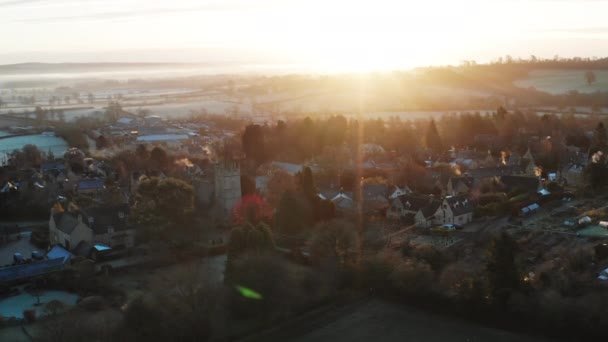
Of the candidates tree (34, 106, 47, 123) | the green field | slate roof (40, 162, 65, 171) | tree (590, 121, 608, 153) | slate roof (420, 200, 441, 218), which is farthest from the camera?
the green field

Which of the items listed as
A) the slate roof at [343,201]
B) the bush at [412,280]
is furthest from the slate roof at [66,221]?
the bush at [412,280]

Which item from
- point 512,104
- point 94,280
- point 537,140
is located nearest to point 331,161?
point 537,140

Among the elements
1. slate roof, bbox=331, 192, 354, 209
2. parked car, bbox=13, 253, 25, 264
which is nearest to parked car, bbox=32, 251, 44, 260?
parked car, bbox=13, 253, 25, 264

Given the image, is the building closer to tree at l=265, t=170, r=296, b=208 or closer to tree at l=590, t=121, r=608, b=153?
tree at l=265, t=170, r=296, b=208

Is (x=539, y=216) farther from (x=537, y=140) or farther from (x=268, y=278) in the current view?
(x=537, y=140)

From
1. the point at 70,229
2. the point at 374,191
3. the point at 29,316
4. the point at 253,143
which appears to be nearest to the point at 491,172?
the point at 374,191

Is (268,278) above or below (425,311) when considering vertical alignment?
above

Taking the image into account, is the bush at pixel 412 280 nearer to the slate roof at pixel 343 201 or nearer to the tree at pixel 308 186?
the tree at pixel 308 186
